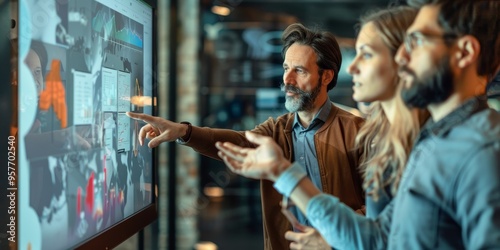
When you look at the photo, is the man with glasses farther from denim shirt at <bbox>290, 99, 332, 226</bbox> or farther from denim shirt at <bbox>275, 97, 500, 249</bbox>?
denim shirt at <bbox>290, 99, 332, 226</bbox>

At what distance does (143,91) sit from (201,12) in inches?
118

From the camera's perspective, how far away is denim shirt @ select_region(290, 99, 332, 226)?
1.98m

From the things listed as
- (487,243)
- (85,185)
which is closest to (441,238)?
(487,243)

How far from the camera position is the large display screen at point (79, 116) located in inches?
45.3

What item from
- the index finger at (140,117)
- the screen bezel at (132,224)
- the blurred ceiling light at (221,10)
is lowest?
the screen bezel at (132,224)

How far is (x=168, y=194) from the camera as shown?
4.65 meters

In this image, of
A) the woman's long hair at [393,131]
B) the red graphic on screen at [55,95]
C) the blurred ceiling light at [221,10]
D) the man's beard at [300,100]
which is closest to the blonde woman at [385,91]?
the woman's long hair at [393,131]

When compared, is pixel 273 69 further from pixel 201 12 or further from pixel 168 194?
pixel 168 194

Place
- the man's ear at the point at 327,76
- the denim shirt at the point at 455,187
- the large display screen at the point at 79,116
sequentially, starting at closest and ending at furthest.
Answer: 1. the denim shirt at the point at 455,187
2. the large display screen at the point at 79,116
3. the man's ear at the point at 327,76

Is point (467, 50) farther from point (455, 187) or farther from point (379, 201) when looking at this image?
point (379, 201)

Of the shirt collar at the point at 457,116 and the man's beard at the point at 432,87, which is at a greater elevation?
the man's beard at the point at 432,87

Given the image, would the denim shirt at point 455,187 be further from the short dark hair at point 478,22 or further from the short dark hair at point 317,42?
the short dark hair at point 317,42

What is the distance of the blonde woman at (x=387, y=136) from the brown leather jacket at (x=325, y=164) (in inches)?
26.2

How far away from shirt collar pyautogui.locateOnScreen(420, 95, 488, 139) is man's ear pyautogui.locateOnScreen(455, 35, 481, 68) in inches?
2.8
